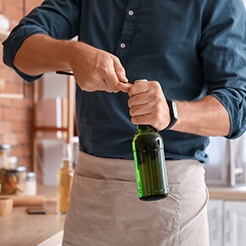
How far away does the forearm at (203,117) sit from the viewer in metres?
1.08

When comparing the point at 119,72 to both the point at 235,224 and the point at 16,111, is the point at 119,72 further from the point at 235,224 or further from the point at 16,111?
the point at 16,111

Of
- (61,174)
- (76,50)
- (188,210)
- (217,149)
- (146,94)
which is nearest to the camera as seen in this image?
(146,94)

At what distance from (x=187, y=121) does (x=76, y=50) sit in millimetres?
255

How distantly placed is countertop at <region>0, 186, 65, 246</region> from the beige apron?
293 mm

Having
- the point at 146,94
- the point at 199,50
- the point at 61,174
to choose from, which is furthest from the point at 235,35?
the point at 61,174

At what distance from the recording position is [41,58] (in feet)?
3.86

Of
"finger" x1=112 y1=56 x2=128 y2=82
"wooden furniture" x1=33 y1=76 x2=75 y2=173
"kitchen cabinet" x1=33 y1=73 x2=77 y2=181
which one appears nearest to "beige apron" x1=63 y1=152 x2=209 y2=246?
"finger" x1=112 y1=56 x2=128 y2=82

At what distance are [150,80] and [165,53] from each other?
7 cm

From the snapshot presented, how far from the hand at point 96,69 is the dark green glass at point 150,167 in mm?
107

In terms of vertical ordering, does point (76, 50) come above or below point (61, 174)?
above

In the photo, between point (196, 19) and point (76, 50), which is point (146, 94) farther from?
point (196, 19)

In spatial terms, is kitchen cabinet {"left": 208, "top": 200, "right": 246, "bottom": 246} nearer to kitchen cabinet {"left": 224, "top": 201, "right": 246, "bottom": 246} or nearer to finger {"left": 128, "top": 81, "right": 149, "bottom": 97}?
kitchen cabinet {"left": 224, "top": 201, "right": 246, "bottom": 246}

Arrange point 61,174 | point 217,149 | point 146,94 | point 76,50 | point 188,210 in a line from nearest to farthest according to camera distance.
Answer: point 146,94 < point 76,50 < point 188,210 < point 61,174 < point 217,149

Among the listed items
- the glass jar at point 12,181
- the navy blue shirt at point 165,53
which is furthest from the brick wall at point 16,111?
the navy blue shirt at point 165,53
